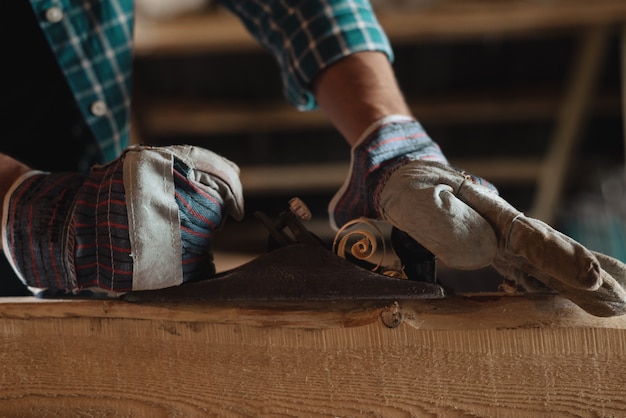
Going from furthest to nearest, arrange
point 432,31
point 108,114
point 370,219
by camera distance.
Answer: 1. point 432,31
2. point 108,114
3. point 370,219

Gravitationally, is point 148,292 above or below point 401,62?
above

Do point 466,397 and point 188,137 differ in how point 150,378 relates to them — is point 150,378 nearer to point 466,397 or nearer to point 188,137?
point 466,397

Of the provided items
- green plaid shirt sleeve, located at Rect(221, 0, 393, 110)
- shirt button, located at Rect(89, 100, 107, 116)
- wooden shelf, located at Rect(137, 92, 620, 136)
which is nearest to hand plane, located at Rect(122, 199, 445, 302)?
green plaid shirt sleeve, located at Rect(221, 0, 393, 110)

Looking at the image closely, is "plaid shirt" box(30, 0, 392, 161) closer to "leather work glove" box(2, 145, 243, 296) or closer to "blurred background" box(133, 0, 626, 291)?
"leather work glove" box(2, 145, 243, 296)

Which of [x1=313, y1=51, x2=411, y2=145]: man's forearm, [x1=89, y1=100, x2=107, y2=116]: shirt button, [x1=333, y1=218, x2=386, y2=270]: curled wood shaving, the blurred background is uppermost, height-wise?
[x1=89, y1=100, x2=107, y2=116]: shirt button

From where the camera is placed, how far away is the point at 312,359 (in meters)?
0.81

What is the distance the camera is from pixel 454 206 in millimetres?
772

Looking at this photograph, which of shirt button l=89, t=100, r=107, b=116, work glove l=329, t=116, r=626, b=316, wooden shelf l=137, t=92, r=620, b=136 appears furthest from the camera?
wooden shelf l=137, t=92, r=620, b=136

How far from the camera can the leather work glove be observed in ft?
2.57

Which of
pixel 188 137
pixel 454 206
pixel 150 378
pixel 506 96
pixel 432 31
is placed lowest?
pixel 506 96

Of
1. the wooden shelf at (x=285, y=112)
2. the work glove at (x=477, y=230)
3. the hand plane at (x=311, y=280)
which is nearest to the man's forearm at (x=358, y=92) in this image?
the work glove at (x=477, y=230)

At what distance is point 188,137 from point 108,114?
74.2 inches

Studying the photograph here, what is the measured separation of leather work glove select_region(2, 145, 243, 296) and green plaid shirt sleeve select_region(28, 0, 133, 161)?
1.43 feet

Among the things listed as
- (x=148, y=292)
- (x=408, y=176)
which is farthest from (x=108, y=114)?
(x=408, y=176)
